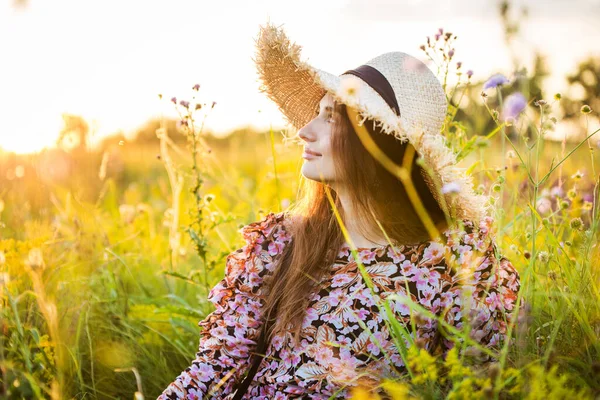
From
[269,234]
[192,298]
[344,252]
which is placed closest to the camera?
[344,252]

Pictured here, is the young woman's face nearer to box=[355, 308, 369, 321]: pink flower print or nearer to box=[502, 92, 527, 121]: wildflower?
box=[355, 308, 369, 321]: pink flower print

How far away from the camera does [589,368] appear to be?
1.46 metres

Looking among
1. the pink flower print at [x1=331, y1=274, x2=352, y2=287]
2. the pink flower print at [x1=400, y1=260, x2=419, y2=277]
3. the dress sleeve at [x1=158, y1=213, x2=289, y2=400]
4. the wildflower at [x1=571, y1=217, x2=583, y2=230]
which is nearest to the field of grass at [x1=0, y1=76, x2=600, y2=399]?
the wildflower at [x1=571, y1=217, x2=583, y2=230]

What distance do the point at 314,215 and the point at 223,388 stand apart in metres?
0.71

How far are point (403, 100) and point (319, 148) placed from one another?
0.33 meters

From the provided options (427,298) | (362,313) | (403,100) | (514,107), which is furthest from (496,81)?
(362,313)

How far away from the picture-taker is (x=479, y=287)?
6.07 feet

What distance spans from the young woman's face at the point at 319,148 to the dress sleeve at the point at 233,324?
327mm

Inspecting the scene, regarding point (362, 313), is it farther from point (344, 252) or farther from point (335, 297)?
point (344, 252)

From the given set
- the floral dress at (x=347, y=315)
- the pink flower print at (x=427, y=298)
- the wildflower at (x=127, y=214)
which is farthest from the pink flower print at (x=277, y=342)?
the wildflower at (x=127, y=214)

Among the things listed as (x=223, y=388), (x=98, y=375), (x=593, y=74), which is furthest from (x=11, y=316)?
(x=593, y=74)

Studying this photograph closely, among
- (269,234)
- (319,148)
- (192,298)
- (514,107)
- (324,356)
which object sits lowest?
(192,298)

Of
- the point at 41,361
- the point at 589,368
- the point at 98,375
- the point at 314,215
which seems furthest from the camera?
the point at 98,375

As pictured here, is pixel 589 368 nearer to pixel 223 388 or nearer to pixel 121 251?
pixel 223 388
